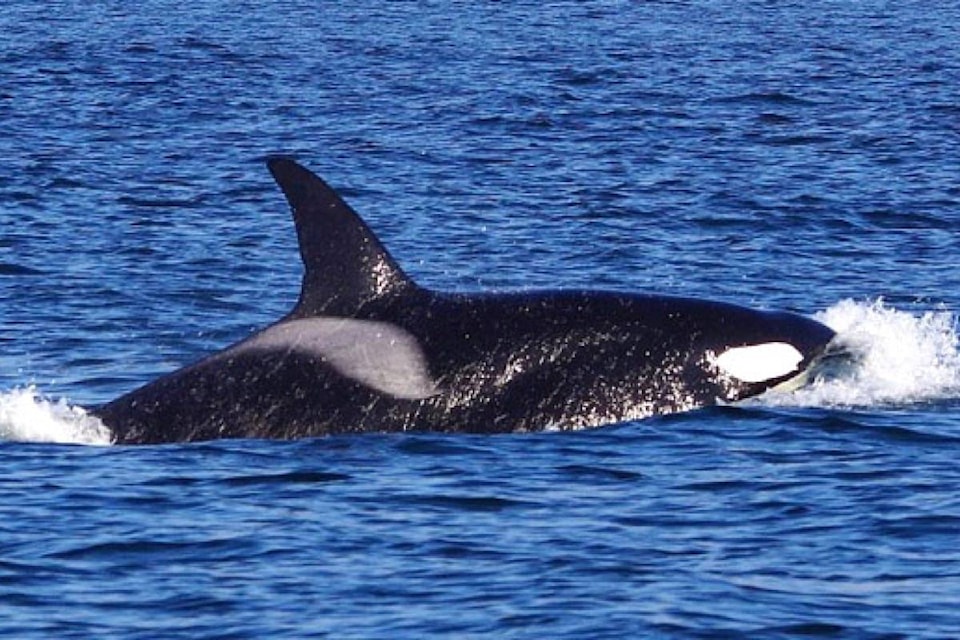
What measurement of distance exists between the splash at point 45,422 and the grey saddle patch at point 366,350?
120cm

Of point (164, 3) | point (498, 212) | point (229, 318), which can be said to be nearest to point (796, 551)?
point (229, 318)

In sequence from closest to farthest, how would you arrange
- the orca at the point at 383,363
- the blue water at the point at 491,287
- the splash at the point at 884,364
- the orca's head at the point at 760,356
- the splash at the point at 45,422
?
the blue water at the point at 491,287, the orca at the point at 383,363, the splash at the point at 45,422, the orca's head at the point at 760,356, the splash at the point at 884,364

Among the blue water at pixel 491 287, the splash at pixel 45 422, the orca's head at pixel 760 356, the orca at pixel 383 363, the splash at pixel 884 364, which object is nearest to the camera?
the blue water at pixel 491 287

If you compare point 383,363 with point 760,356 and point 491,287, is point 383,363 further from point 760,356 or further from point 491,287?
point 491,287

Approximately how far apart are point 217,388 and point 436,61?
3439 centimetres

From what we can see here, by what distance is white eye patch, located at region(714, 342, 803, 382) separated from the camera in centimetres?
1898

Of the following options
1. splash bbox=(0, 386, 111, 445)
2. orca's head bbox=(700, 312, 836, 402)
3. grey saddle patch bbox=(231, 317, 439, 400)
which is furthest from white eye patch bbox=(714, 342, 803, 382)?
splash bbox=(0, 386, 111, 445)

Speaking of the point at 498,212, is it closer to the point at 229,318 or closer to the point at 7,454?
the point at 229,318

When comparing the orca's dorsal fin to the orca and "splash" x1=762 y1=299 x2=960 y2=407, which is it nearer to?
the orca

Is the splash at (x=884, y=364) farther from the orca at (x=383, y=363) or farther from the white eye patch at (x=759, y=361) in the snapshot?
the orca at (x=383, y=363)

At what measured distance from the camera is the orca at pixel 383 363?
18047mm

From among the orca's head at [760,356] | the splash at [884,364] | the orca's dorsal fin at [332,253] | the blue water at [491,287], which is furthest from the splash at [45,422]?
the splash at [884,364]

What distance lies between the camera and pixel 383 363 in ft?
59.2

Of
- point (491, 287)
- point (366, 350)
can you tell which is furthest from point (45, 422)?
point (491, 287)
